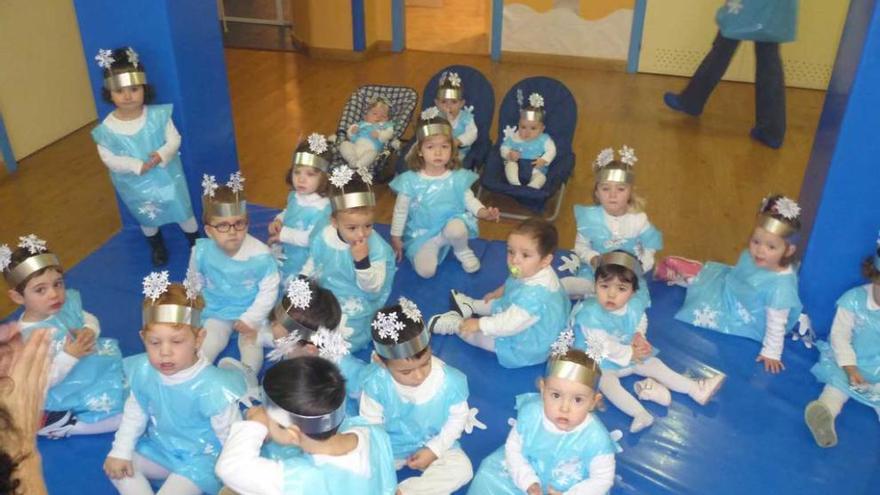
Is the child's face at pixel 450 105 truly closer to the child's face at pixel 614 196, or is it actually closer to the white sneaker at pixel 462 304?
the child's face at pixel 614 196

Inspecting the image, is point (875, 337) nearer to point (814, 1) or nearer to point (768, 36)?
point (768, 36)

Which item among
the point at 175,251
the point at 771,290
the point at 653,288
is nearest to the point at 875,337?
the point at 771,290

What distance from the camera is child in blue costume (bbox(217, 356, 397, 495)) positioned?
2068 mm

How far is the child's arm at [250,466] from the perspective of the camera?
2.12m

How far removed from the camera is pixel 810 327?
12.4ft

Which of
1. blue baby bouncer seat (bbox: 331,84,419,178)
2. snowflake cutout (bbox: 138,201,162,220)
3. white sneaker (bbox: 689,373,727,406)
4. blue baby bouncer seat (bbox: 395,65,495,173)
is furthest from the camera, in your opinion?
blue baby bouncer seat (bbox: 395,65,495,173)

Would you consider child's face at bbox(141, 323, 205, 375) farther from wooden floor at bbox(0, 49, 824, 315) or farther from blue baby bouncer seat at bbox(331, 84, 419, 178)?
blue baby bouncer seat at bbox(331, 84, 419, 178)

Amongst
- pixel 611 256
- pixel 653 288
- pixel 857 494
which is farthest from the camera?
pixel 653 288

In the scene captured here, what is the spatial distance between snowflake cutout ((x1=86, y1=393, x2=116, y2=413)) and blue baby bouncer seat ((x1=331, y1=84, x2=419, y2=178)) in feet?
8.38

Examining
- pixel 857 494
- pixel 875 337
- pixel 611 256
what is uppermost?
pixel 611 256

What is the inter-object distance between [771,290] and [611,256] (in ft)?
2.78

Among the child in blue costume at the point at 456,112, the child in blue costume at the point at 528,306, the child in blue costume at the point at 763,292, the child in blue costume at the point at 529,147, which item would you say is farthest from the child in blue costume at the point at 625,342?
the child in blue costume at the point at 456,112

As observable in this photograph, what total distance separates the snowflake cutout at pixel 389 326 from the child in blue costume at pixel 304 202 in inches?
57.0

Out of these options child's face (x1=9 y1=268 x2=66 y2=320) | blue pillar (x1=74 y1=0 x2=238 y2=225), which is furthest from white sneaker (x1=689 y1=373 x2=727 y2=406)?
blue pillar (x1=74 y1=0 x2=238 y2=225)
